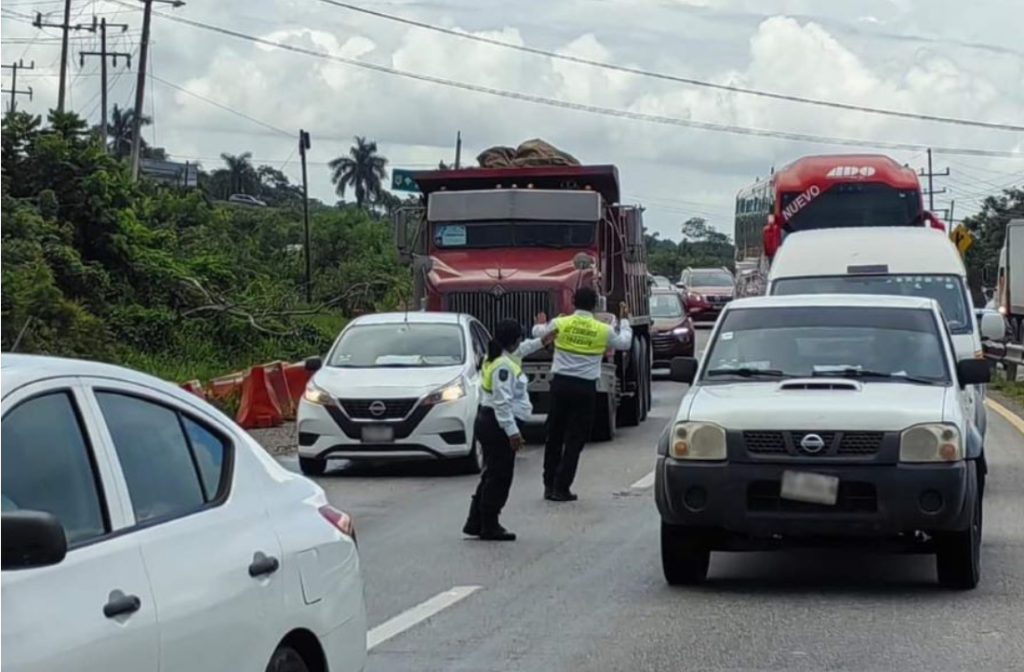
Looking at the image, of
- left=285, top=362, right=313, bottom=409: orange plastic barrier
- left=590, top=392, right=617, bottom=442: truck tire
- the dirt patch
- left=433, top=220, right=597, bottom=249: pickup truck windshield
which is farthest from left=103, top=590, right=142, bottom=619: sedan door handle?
left=285, top=362, right=313, bottom=409: orange plastic barrier

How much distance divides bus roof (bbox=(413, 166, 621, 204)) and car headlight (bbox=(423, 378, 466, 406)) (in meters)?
5.78

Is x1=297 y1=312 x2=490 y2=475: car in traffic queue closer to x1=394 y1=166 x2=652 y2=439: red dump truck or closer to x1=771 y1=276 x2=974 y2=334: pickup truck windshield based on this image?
x1=394 y1=166 x2=652 y2=439: red dump truck

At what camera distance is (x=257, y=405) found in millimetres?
21469

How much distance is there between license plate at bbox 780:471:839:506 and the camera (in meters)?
9.62

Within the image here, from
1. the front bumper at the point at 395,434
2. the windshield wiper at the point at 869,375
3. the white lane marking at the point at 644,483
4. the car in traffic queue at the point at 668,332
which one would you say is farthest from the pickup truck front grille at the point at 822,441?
the car in traffic queue at the point at 668,332

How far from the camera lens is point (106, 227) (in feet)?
91.3

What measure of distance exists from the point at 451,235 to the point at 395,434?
5954 millimetres

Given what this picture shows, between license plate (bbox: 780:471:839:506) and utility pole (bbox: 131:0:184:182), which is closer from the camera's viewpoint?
license plate (bbox: 780:471:839:506)

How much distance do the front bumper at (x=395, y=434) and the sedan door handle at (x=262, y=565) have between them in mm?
11175

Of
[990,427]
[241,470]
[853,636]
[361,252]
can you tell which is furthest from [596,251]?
[361,252]

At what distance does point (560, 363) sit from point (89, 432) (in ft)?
32.8

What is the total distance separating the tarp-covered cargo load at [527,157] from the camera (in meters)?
23.4

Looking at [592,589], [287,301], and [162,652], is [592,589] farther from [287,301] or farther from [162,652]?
[287,301]

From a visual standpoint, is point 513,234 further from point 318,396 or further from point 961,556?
point 961,556
